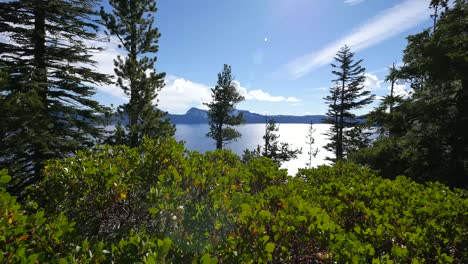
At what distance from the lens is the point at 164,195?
10.5 ft

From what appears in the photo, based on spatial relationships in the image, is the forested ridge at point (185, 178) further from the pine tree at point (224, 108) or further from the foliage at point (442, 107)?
the pine tree at point (224, 108)

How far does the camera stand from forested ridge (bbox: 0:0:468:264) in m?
2.61

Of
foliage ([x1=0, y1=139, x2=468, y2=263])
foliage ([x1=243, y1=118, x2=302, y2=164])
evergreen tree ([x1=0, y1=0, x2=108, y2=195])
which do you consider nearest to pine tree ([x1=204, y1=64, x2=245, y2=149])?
foliage ([x1=243, y1=118, x2=302, y2=164])

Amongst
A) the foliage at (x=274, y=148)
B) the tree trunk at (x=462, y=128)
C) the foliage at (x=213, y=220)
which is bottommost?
the foliage at (x=274, y=148)

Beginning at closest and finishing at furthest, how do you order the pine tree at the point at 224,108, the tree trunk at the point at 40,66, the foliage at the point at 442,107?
the foliage at the point at 442,107, the tree trunk at the point at 40,66, the pine tree at the point at 224,108

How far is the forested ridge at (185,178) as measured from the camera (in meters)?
2.61

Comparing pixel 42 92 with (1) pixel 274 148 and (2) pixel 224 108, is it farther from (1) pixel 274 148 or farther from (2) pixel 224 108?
(1) pixel 274 148

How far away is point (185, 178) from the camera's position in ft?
11.6

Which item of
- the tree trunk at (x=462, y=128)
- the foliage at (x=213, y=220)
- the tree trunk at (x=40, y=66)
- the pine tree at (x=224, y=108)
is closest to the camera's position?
the foliage at (x=213, y=220)

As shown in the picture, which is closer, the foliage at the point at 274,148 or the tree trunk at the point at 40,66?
the tree trunk at the point at 40,66

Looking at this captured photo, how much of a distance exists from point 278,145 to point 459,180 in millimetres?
29223

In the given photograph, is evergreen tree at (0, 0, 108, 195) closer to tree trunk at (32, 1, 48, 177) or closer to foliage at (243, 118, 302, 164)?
tree trunk at (32, 1, 48, 177)

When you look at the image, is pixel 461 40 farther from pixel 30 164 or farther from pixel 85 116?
pixel 30 164

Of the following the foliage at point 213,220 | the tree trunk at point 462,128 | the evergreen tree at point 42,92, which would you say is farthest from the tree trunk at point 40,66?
the tree trunk at point 462,128
